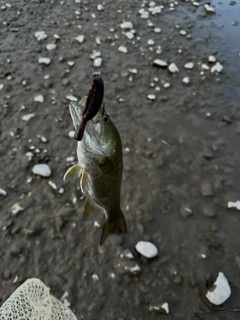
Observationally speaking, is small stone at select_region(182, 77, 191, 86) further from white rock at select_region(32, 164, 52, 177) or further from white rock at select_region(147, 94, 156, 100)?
white rock at select_region(32, 164, 52, 177)

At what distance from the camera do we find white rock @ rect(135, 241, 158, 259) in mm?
2914

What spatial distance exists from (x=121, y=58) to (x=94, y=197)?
2901 mm

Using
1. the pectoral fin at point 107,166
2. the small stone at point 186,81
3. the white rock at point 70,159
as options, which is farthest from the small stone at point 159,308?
the small stone at point 186,81

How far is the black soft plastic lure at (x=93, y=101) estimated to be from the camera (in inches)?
66.5

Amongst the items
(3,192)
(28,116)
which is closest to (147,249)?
(3,192)

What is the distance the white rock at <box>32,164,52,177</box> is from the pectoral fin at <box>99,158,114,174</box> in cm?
127

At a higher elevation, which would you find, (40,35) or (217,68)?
(40,35)

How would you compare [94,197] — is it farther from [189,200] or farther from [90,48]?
[90,48]

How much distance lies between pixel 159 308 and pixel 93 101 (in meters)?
1.65

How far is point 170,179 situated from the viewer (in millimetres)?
3516

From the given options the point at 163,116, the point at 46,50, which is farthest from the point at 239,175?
the point at 46,50

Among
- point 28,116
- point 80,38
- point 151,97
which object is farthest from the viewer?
point 80,38

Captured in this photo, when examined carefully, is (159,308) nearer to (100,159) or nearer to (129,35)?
(100,159)

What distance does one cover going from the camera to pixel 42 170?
343cm
